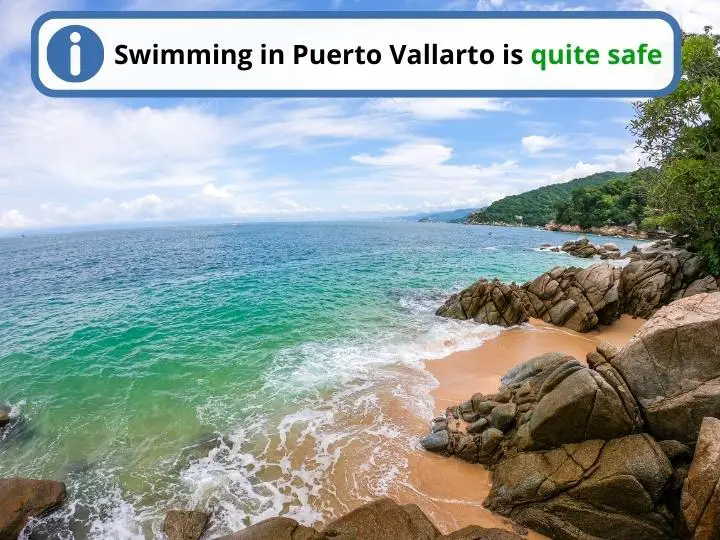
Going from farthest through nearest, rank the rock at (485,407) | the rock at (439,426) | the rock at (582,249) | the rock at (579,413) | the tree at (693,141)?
the rock at (582,249), the tree at (693,141), the rock at (439,426), the rock at (485,407), the rock at (579,413)

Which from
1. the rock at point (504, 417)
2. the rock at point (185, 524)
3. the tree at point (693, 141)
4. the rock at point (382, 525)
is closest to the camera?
the rock at point (382, 525)

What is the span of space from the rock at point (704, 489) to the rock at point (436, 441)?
6441 mm

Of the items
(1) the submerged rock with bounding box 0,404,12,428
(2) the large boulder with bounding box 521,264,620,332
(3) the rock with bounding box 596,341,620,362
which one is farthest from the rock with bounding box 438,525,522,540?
(2) the large boulder with bounding box 521,264,620,332

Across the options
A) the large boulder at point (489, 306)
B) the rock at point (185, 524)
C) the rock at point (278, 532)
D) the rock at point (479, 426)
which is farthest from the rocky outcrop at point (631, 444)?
the large boulder at point (489, 306)

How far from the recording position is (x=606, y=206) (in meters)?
110

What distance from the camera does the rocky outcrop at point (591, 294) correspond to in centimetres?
2592

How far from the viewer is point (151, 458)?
45.9 feet

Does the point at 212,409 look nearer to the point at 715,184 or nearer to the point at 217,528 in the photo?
the point at 217,528

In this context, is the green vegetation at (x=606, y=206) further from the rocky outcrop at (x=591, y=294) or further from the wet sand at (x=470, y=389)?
the wet sand at (x=470, y=389)

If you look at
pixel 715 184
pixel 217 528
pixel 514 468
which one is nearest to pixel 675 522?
pixel 514 468

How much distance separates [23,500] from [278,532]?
28.7 ft

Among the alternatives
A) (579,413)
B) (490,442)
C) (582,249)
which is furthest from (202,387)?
(582,249)

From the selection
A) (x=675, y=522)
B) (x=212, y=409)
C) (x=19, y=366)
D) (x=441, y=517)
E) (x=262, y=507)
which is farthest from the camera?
(x=19, y=366)

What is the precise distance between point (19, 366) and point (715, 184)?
1716 inches
